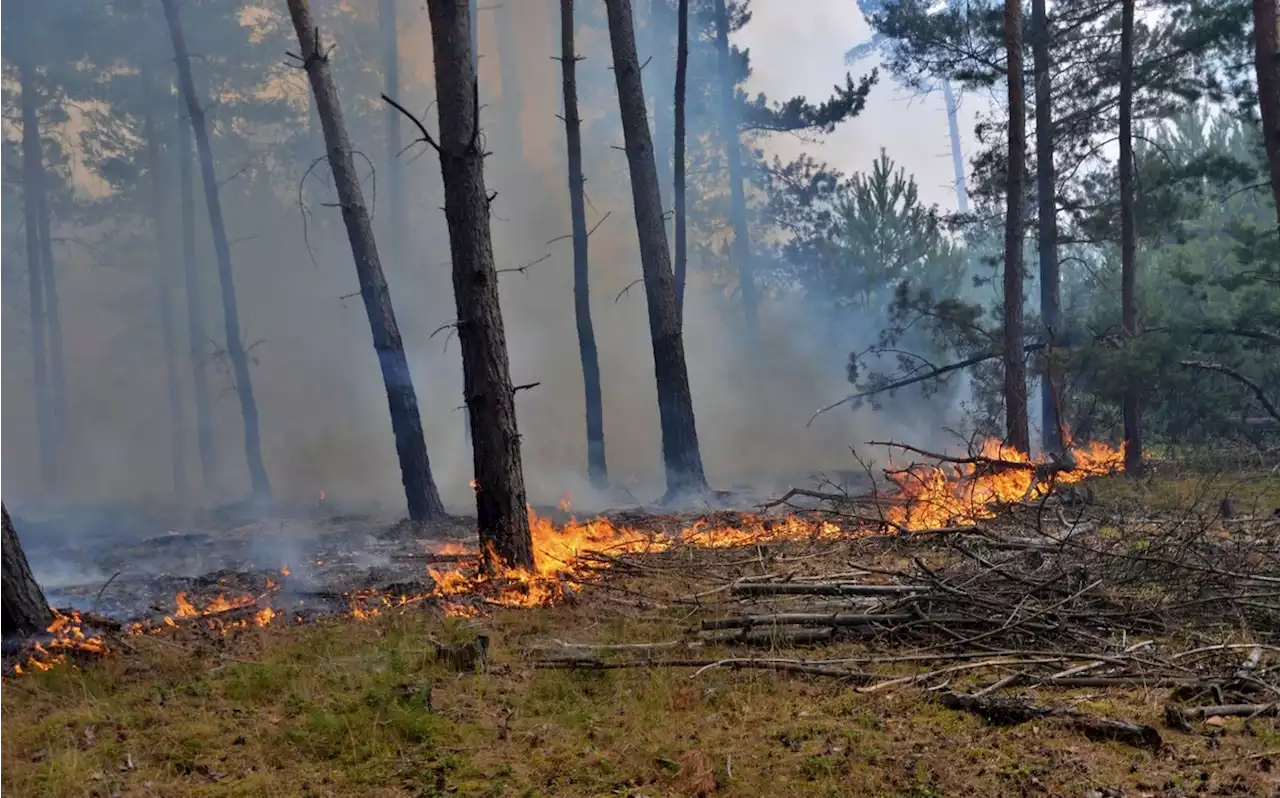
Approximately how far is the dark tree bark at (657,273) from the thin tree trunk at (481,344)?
5.75 m

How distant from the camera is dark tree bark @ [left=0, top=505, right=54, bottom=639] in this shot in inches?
236

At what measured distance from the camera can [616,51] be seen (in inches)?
537

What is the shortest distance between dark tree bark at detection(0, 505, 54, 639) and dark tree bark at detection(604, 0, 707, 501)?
8907mm

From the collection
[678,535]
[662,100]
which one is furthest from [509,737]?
[662,100]

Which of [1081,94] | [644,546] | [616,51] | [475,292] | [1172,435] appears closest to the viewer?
[475,292]

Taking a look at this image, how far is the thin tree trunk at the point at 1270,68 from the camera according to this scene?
10.7 metres

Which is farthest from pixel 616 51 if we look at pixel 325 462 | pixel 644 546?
pixel 325 462

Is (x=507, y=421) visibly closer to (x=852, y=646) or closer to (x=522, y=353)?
(x=852, y=646)

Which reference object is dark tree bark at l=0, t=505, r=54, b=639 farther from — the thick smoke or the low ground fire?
the thick smoke

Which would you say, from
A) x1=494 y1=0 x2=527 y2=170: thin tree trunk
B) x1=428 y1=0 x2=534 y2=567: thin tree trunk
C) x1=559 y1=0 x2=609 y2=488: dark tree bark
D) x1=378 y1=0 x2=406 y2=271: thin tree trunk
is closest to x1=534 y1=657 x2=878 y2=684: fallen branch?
x1=428 y1=0 x2=534 y2=567: thin tree trunk

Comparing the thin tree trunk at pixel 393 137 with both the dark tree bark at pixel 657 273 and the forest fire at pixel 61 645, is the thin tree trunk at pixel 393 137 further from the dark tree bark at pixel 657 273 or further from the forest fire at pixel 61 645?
the forest fire at pixel 61 645

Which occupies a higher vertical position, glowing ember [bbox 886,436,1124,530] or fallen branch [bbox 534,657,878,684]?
glowing ember [bbox 886,436,1124,530]

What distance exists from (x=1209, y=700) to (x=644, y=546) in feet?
18.1

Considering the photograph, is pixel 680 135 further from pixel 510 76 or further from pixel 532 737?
pixel 510 76
